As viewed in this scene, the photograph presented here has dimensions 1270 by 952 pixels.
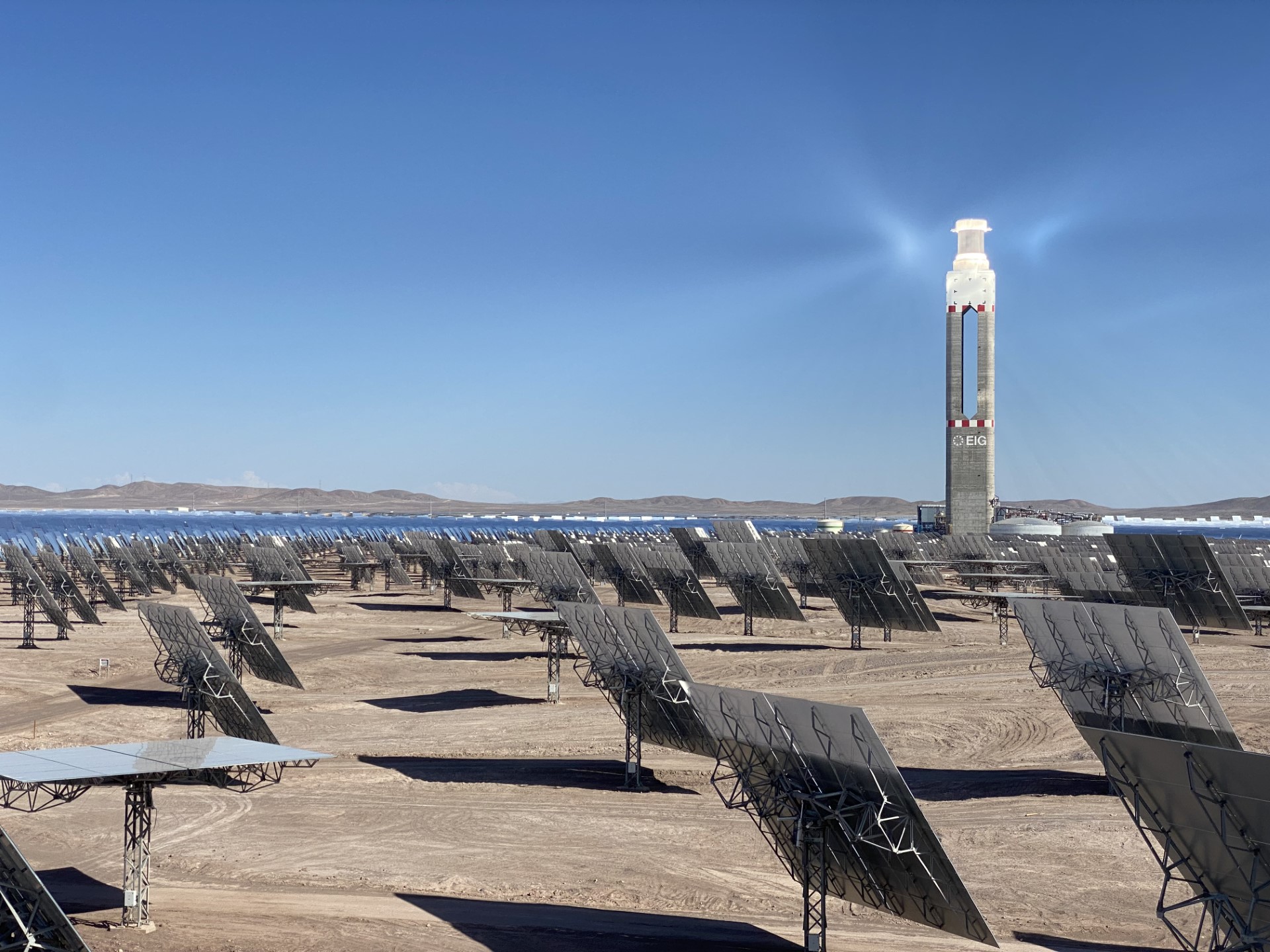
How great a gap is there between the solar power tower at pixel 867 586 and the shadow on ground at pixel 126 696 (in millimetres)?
25289

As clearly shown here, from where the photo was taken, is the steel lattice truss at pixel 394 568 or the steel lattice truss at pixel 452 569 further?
the steel lattice truss at pixel 394 568

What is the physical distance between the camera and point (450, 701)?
36.0 metres

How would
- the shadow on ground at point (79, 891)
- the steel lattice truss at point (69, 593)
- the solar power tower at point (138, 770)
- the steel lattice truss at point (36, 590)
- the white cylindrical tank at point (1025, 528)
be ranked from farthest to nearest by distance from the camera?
the white cylindrical tank at point (1025, 528)
the steel lattice truss at point (69, 593)
the steel lattice truss at point (36, 590)
the shadow on ground at point (79, 891)
the solar power tower at point (138, 770)

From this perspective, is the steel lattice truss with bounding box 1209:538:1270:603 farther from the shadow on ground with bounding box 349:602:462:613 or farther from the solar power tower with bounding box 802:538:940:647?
the shadow on ground with bounding box 349:602:462:613

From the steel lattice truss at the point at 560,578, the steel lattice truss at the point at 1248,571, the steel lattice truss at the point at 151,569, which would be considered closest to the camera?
the steel lattice truss at the point at 560,578

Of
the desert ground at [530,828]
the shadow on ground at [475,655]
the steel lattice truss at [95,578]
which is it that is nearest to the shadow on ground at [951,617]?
the desert ground at [530,828]

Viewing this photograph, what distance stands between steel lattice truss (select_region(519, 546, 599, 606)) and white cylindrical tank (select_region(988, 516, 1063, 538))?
67.6 metres

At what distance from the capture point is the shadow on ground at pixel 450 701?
1372 inches

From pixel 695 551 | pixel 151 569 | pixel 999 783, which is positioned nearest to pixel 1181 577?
pixel 999 783

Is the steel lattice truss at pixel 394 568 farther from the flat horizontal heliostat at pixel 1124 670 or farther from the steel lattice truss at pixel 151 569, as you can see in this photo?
the flat horizontal heliostat at pixel 1124 670

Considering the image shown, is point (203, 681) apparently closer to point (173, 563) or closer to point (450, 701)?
point (450, 701)

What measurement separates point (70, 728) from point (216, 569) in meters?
60.1

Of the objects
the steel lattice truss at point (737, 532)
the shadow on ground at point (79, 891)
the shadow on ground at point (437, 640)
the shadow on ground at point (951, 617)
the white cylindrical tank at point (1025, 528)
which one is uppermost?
the white cylindrical tank at point (1025, 528)

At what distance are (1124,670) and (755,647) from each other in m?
26.5
